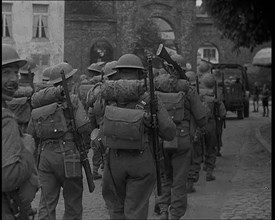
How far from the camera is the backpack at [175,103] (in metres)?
7.92

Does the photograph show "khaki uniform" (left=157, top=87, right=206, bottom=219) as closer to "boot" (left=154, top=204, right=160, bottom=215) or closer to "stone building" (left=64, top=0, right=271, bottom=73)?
"boot" (left=154, top=204, right=160, bottom=215)

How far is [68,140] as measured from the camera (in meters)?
7.09

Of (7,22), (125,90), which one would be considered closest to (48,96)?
(125,90)

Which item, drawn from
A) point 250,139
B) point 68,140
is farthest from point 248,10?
point 68,140

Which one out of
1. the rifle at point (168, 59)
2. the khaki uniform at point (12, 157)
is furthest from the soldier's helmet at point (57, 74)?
the khaki uniform at point (12, 157)

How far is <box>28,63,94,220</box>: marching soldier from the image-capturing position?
7004mm

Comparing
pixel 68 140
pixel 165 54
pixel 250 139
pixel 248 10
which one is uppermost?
pixel 248 10

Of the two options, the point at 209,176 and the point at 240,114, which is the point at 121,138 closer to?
the point at 209,176

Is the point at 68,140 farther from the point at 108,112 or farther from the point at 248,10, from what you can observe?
the point at 248,10

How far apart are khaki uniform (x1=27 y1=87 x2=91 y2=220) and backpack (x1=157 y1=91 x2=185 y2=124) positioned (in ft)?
3.90

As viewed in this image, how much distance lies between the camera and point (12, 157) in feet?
13.6

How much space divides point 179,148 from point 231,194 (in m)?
2.51

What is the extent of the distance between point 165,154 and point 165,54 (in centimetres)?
119

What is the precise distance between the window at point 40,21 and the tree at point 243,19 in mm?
23880
